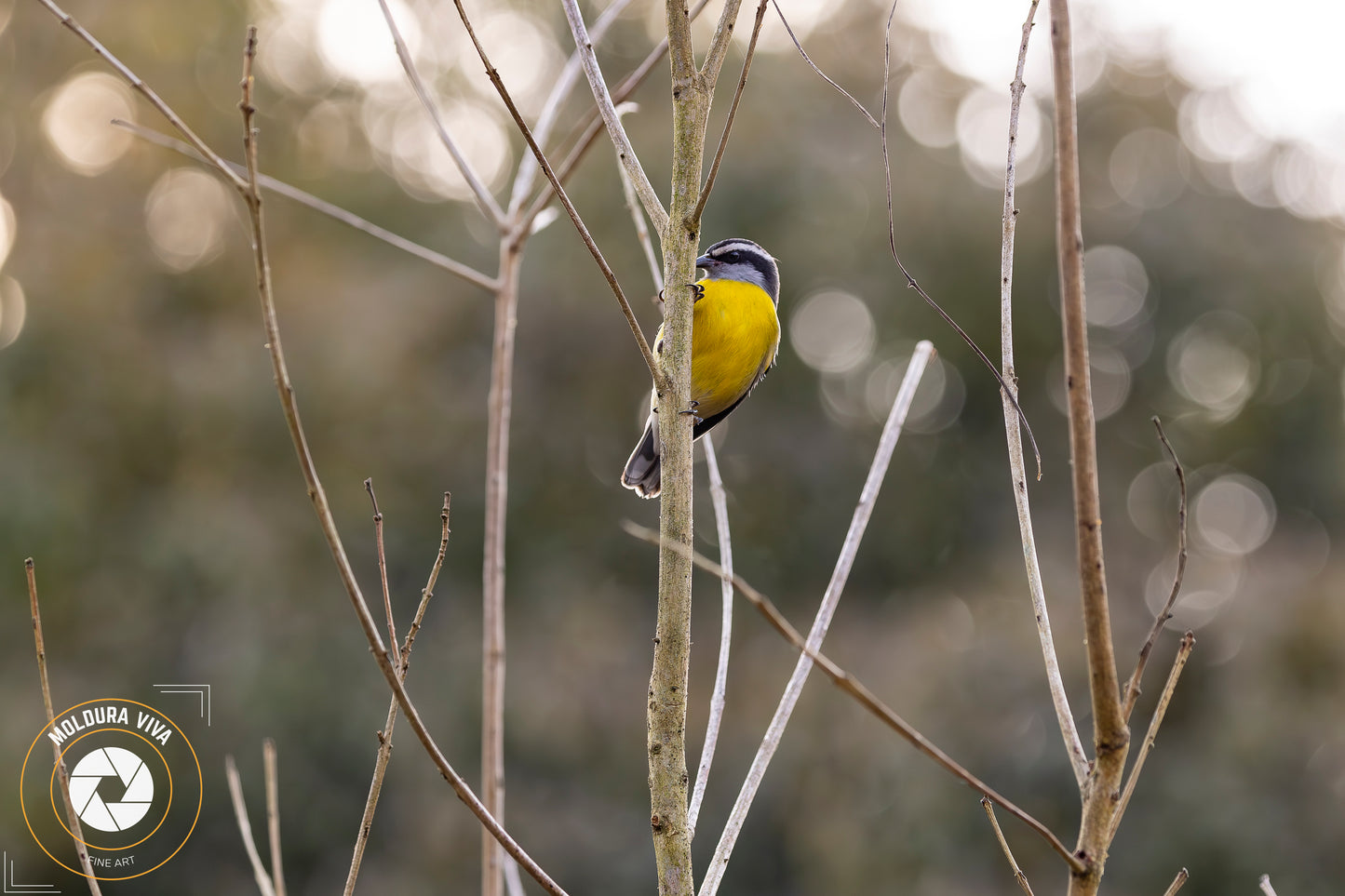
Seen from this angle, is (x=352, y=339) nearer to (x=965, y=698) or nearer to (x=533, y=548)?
(x=533, y=548)

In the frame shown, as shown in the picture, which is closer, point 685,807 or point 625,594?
point 685,807

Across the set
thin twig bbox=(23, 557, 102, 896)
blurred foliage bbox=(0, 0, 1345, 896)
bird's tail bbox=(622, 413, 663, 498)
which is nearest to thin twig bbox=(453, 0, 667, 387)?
thin twig bbox=(23, 557, 102, 896)

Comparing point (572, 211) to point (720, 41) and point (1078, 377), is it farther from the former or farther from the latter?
point (1078, 377)

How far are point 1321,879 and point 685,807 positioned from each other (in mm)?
9171

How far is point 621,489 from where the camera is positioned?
11.0m

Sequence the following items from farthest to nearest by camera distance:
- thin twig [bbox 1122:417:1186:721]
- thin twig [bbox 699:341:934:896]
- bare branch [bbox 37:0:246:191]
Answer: thin twig [bbox 699:341:934:896]
bare branch [bbox 37:0:246:191]
thin twig [bbox 1122:417:1186:721]

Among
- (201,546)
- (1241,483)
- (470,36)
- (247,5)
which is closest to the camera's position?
(470,36)

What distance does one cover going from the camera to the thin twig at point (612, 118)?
1.19m

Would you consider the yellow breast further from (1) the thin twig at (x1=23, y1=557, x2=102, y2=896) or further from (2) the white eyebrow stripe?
(1) the thin twig at (x1=23, y1=557, x2=102, y2=896)

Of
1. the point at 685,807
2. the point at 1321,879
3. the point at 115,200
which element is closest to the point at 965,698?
the point at 1321,879

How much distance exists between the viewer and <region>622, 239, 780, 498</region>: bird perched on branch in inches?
127

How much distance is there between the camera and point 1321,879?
26.4 feet

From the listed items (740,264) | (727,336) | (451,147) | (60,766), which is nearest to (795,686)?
(60,766)

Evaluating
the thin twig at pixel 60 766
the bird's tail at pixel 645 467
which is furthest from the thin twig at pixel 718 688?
the bird's tail at pixel 645 467
